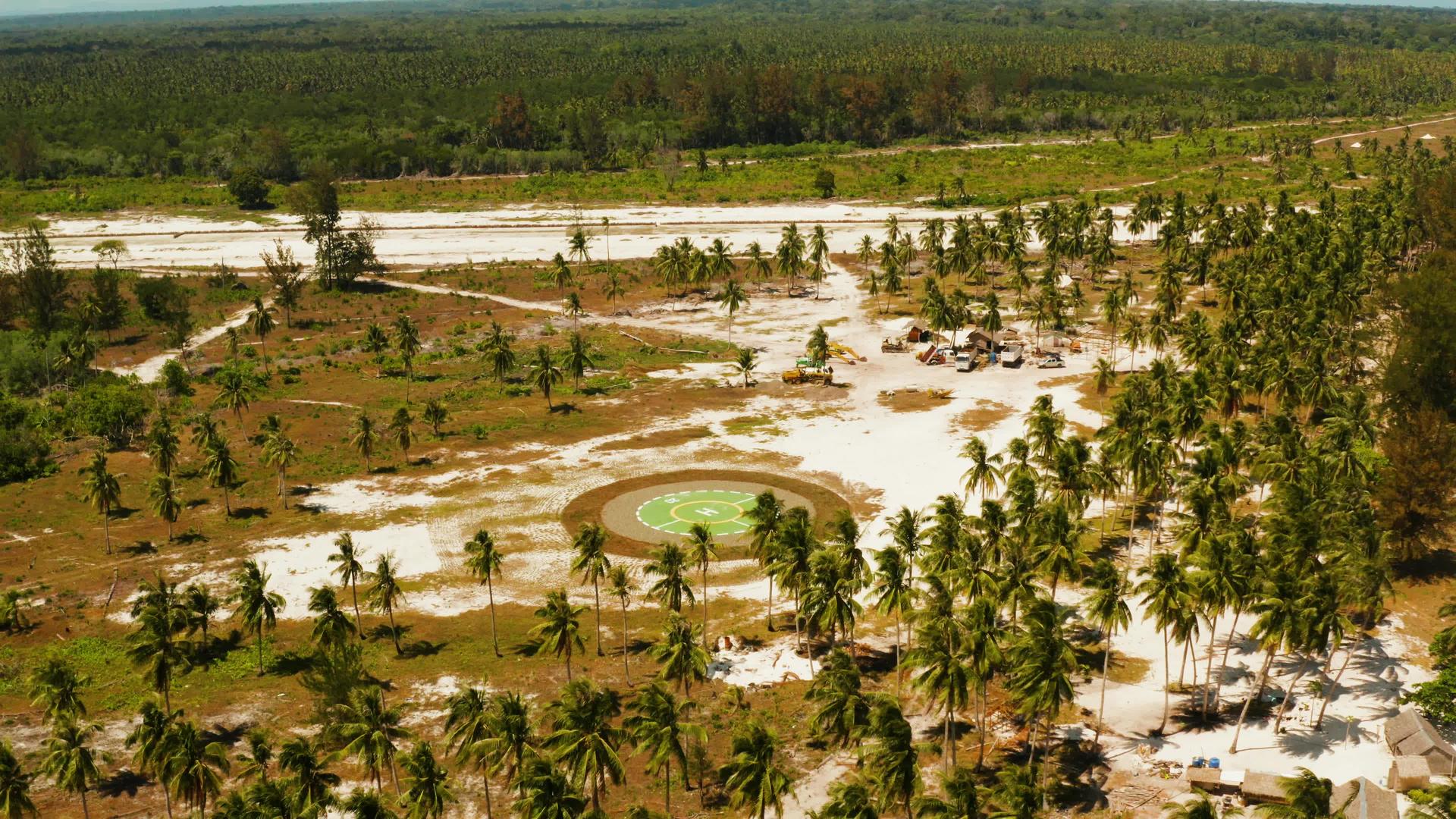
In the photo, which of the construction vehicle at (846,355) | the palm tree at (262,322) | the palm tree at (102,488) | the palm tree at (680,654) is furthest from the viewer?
the palm tree at (262,322)

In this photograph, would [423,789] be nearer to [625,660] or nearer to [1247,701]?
[625,660]

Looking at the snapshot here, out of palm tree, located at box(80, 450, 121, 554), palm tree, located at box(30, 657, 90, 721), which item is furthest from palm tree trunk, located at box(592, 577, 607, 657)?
palm tree, located at box(80, 450, 121, 554)

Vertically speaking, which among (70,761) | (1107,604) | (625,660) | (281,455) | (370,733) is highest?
(281,455)

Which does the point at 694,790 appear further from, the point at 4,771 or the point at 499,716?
the point at 4,771

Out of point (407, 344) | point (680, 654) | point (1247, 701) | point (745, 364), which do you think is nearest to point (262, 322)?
point (407, 344)

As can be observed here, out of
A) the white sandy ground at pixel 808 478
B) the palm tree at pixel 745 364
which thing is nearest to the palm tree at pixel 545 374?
the white sandy ground at pixel 808 478

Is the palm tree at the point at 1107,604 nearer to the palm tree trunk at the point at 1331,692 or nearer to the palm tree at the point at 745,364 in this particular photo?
the palm tree trunk at the point at 1331,692
